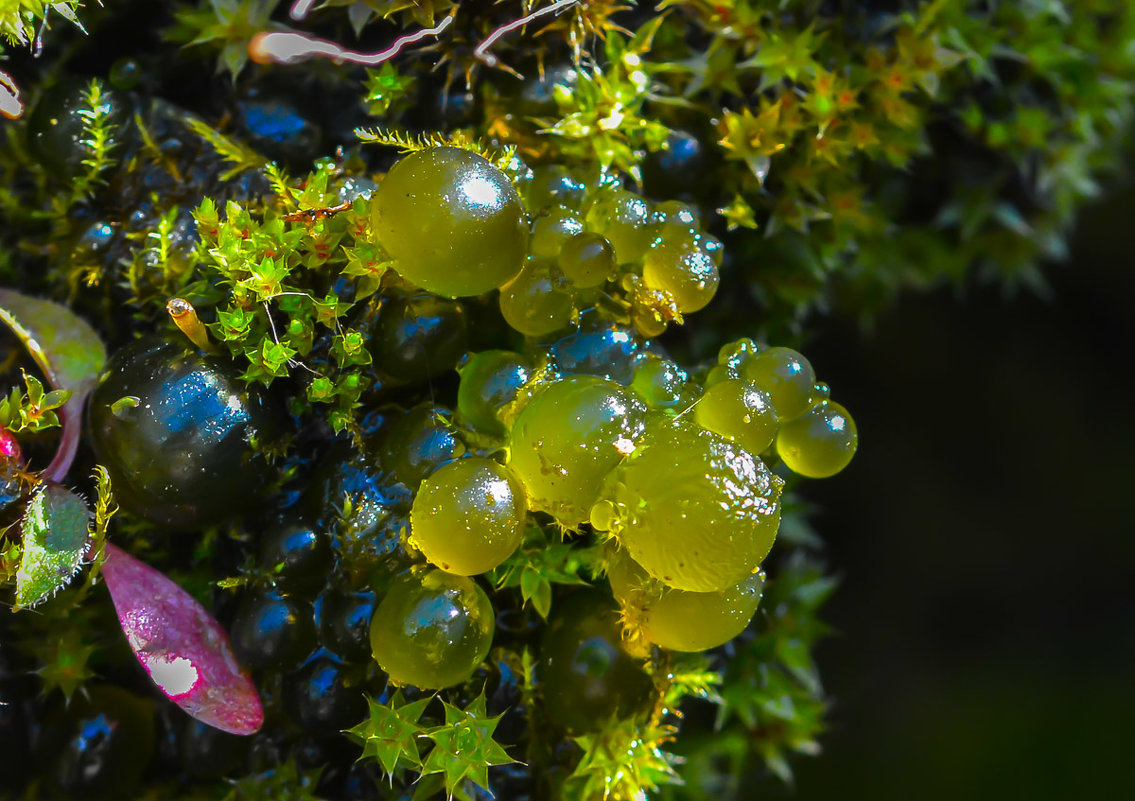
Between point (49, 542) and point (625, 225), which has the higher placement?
point (625, 225)

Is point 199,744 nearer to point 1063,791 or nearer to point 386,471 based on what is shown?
point 386,471

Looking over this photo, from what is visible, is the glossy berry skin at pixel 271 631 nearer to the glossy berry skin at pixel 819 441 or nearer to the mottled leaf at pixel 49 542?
the mottled leaf at pixel 49 542

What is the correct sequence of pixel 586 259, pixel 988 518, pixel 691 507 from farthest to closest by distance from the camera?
pixel 988 518, pixel 586 259, pixel 691 507

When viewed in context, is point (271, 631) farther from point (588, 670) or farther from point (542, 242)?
point (542, 242)

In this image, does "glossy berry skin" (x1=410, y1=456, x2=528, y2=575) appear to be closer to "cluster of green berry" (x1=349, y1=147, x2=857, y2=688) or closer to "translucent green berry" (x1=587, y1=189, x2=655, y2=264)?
"cluster of green berry" (x1=349, y1=147, x2=857, y2=688)

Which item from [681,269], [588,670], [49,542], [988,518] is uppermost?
[681,269]

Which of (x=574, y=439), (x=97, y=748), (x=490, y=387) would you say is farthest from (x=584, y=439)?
(x=97, y=748)

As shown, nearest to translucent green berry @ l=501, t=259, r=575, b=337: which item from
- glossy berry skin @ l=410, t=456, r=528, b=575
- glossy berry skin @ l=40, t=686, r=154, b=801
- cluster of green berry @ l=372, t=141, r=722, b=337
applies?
cluster of green berry @ l=372, t=141, r=722, b=337

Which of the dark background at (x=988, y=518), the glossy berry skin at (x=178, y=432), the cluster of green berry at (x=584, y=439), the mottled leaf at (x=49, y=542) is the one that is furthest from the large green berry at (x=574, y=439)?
the dark background at (x=988, y=518)
